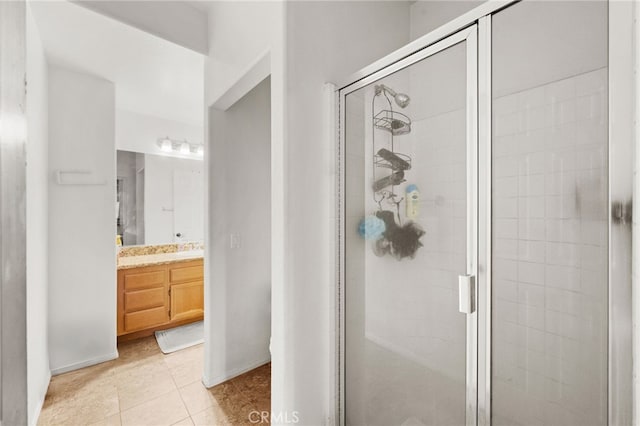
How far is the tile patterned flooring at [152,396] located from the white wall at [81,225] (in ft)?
0.79

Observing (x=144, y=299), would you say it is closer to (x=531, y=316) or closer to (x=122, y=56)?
(x=122, y=56)

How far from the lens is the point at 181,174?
368cm

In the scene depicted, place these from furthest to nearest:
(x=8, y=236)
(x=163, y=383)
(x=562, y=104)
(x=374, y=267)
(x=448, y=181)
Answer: (x=163, y=383) → (x=374, y=267) → (x=448, y=181) → (x=562, y=104) → (x=8, y=236)

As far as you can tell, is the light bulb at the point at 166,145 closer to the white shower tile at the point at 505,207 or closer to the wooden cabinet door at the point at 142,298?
the wooden cabinet door at the point at 142,298

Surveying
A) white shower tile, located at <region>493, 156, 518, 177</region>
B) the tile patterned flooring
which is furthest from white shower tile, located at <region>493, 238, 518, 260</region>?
the tile patterned flooring

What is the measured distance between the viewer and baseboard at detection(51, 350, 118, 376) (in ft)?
7.54

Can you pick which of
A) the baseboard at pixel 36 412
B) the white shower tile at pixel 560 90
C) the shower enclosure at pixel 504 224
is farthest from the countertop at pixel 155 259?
the white shower tile at pixel 560 90

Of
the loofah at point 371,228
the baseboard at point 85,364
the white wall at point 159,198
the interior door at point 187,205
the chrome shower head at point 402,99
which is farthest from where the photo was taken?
the interior door at point 187,205

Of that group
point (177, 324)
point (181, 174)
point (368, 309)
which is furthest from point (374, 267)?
point (181, 174)

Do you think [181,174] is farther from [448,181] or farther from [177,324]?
[448,181]

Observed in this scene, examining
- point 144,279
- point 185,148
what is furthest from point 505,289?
point 185,148

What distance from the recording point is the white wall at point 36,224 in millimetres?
1698

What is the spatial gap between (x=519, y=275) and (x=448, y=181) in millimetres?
380

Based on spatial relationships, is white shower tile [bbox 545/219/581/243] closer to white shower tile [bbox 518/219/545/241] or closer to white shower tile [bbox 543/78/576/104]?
white shower tile [bbox 518/219/545/241]
